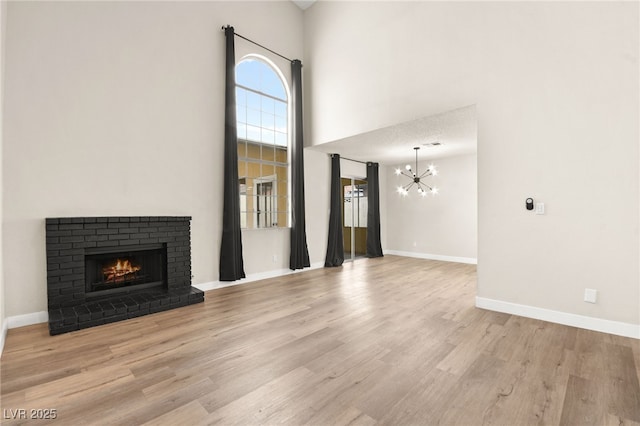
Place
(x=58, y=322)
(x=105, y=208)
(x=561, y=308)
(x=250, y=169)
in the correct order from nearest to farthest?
(x=58, y=322) → (x=561, y=308) → (x=105, y=208) → (x=250, y=169)

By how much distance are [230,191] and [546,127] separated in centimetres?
411

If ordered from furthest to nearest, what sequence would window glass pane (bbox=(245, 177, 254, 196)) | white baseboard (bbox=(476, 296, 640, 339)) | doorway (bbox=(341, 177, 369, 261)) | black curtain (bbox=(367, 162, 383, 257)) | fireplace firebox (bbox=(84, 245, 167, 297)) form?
doorway (bbox=(341, 177, 369, 261))
black curtain (bbox=(367, 162, 383, 257))
window glass pane (bbox=(245, 177, 254, 196))
fireplace firebox (bbox=(84, 245, 167, 297))
white baseboard (bbox=(476, 296, 640, 339))

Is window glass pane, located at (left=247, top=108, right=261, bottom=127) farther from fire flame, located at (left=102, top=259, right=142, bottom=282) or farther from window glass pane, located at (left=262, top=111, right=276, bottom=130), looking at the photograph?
fire flame, located at (left=102, top=259, right=142, bottom=282)

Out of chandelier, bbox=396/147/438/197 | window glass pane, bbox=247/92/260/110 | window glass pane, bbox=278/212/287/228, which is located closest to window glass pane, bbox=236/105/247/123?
window glass pane, bbox=247/92/260/110

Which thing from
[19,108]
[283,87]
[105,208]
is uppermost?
[283,87]

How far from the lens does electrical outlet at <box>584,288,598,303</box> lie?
295 centimetres

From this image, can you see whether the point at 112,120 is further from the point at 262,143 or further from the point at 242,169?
the point at 262,143

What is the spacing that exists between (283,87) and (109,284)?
4.38 meters

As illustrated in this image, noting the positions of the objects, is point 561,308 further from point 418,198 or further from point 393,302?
point 418,198

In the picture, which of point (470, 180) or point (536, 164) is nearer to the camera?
point (536, 164)

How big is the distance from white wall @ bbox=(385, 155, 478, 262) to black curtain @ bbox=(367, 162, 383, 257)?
725mm

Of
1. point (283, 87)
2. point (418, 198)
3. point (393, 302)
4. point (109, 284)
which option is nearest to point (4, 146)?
point (109, 284)

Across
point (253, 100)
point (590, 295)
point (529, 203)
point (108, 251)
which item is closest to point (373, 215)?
point (253, 100)

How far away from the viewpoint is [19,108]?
3.18 metres
